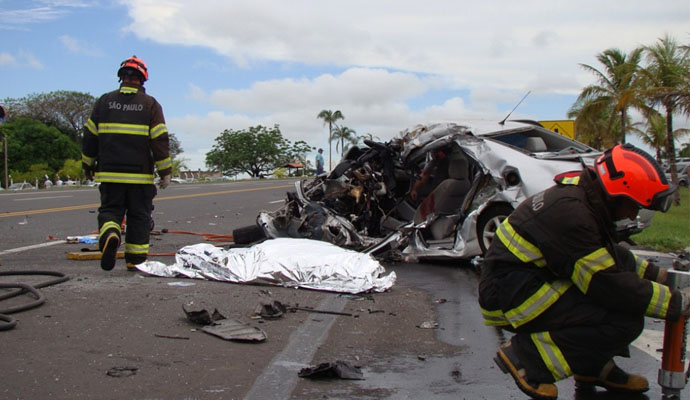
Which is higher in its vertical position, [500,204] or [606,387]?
[500,204]

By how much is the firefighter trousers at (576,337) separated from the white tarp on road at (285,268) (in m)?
2.65

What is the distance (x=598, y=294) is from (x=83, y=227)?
9.21m

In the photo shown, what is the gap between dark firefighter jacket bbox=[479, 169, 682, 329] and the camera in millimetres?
2930

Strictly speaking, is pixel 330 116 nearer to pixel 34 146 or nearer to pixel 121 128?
pixel 34 146

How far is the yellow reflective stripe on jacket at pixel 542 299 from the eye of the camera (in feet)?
10.1

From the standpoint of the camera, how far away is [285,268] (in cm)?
600

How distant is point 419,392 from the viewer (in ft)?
10.9

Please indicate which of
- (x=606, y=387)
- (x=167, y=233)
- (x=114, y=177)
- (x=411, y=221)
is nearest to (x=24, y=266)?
(x=114, y=177)

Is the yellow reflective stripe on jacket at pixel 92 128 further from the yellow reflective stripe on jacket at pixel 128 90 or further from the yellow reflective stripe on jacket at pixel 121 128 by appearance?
the yellow reflective stripe on jacket at pixel 128 90

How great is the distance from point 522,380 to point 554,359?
179mm

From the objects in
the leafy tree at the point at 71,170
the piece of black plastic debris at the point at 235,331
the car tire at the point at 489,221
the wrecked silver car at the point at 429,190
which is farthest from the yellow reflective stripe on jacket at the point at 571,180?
the leafy tree at the point at 71,170

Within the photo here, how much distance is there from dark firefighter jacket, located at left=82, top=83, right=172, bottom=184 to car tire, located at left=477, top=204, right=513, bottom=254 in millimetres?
3187

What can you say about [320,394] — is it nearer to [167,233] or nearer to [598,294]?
[598,294]

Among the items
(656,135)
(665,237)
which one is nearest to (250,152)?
(656,135)
